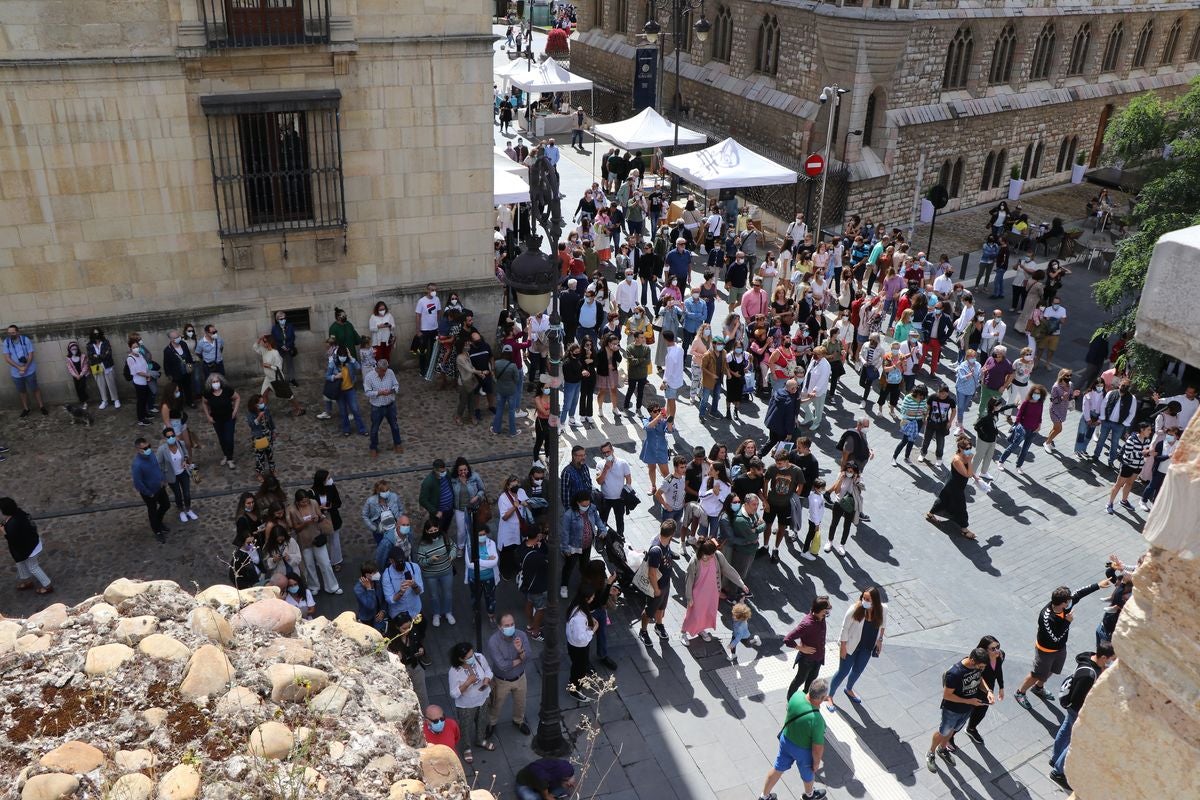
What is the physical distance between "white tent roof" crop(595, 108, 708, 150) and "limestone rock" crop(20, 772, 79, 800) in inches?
948

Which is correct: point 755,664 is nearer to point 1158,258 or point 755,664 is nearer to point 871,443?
point 871,443

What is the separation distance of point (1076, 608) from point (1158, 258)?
11560 millimetres

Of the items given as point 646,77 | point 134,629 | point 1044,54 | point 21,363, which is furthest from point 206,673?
point 1044,54

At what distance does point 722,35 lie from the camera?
3238 centimetres

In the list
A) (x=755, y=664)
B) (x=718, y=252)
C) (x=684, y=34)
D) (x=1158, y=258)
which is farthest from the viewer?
(x=684, y=34)

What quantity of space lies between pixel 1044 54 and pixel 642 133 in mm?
13962

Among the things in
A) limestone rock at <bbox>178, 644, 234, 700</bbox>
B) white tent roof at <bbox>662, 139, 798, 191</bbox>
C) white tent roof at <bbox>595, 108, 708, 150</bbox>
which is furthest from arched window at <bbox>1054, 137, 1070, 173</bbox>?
limestone rock at <bbox>178, 644, 234, 700</bbox>

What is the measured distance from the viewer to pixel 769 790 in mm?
9117

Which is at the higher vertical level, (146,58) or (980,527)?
(146,58)

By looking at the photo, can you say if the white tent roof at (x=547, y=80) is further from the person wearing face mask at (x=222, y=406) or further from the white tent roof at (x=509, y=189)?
the person wearing face mask at (x=222, y=406)

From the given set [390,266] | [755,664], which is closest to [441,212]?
[390,266]

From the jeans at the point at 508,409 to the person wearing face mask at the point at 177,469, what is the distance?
454 cm

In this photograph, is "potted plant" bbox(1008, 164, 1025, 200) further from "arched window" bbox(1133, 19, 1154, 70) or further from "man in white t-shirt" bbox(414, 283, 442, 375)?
"man in white t-shirt" bbox(414, 283, 442, 375)

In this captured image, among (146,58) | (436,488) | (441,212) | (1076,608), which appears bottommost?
(1076,608)
